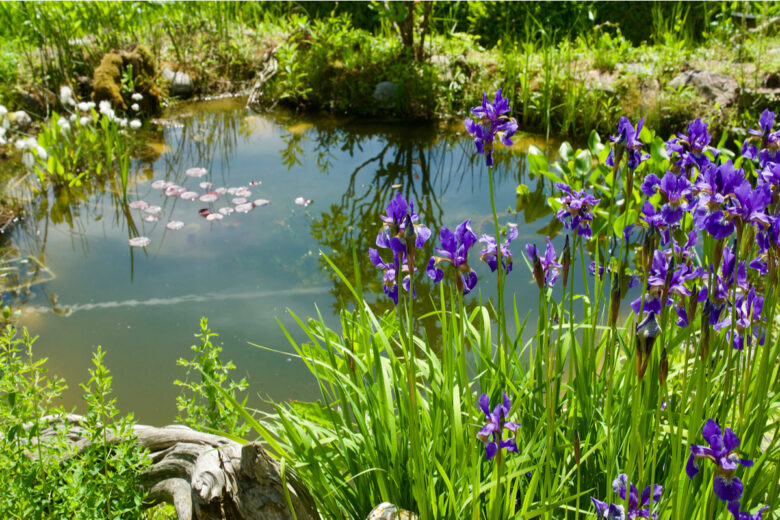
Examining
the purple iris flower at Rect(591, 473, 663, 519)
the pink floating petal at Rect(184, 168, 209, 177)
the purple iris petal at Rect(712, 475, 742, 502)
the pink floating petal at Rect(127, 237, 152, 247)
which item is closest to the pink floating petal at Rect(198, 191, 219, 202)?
the pink floating petal at Rect(184, 168, 209, 177)

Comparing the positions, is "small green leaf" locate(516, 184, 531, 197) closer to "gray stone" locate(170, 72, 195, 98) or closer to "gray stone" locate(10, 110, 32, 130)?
"gray stone" locate(170, 72, 195, 98)

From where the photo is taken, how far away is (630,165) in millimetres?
1493

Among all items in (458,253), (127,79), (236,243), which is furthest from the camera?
(127,79)

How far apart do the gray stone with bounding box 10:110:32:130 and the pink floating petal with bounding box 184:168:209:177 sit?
79.3 inches

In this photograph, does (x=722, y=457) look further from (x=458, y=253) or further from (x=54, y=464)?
(x=54, y=464)

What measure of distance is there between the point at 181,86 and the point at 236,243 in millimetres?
4240

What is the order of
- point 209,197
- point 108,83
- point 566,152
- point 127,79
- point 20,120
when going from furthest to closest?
1. point 127,79
2. point 108,83
3. point 20,120
4. point 209,197
5. point 566,152

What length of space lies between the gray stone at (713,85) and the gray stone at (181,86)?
5.57m

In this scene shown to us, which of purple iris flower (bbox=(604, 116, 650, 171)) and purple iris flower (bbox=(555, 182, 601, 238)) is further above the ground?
purple iris flower (bbox=(604, 116, 650, 171))

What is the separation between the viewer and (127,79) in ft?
22.2

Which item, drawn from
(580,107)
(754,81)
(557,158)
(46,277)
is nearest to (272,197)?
(46,277)

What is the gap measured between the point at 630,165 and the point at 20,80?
7014 mm

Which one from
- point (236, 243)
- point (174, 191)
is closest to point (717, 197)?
point (236, 243)

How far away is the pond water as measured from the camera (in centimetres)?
308
